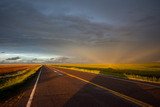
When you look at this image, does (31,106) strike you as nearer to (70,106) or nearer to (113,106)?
(70,106)

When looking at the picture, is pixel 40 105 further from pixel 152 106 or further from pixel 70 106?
pixel 152 106

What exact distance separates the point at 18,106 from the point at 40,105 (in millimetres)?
947

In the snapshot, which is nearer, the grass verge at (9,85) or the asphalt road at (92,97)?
the asphalt road at (92,97)

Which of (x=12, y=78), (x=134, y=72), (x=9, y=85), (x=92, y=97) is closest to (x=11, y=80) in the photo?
(x=12, y=78)

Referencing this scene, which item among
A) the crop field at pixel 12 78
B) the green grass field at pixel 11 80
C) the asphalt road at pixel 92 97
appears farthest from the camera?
the crop field at pixel 12 78

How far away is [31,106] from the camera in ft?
28.4

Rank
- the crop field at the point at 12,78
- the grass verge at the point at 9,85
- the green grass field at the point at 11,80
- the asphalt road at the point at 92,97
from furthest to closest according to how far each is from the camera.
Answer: the crop field at the point at 12,78 → the green grass field at the point at 11,80 → the grass verge at the point at 9,85 → the asphalt road at the point at 92,97

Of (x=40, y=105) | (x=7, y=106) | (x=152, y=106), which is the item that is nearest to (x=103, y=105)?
(x=152, y=106)

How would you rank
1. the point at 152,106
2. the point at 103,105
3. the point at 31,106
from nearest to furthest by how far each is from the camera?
the point at 152,106 < the point at 103,105 < the point at 31,106

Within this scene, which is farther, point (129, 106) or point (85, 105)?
point (85, 105)

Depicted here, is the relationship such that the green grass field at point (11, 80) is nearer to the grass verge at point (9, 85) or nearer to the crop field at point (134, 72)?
the grass verge at point (9, 85)

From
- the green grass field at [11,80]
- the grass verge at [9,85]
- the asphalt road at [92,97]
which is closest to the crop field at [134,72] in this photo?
the asphalt road at [92,97]

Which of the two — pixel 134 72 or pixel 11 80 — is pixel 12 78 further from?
pixel 134 72

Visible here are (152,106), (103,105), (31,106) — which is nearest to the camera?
(152,106)
